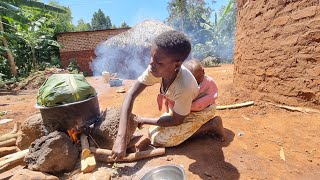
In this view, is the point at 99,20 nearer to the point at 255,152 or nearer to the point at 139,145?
the point at 139,145

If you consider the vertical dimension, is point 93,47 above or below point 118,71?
above

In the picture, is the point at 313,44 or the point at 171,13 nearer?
the point at 313,44

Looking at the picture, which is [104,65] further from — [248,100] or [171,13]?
[171,13]

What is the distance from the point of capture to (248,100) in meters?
4.26

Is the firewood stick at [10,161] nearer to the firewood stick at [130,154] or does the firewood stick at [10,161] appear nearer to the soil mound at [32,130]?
the soil mound at [32,130]

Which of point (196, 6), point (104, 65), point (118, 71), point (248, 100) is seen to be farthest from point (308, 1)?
point (196, 6)

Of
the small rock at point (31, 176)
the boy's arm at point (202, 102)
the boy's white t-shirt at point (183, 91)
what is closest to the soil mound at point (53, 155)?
the small rock at point (31, 176)

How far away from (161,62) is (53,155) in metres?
1.40

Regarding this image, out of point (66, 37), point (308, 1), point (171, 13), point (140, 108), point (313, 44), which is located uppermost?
point (171, 13)

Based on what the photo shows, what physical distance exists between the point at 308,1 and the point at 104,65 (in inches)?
529

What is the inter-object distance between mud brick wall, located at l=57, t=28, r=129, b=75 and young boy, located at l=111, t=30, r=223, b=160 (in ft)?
49.2

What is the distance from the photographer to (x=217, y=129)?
268cm

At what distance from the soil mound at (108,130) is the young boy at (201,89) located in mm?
725

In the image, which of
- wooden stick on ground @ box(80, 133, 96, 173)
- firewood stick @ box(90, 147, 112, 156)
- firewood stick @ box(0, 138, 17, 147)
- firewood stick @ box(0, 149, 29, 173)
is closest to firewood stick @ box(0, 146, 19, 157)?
firewood stick @ box(0, 138, 17, 147)
